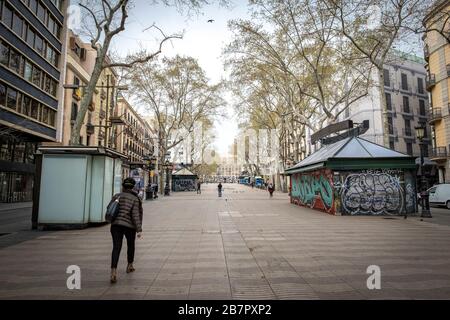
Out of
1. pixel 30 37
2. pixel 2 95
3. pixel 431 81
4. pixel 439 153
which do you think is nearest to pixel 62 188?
pixel 2 95

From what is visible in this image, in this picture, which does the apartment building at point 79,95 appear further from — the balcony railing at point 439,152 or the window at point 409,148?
the window at point 409,148

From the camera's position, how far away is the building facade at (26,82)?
2200 centimetres

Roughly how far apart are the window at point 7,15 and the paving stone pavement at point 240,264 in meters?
19.4

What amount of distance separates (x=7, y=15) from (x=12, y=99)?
5885mm

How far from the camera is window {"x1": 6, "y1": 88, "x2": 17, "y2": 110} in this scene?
2222 cm

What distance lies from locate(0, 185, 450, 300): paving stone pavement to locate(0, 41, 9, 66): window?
1767 centimetres

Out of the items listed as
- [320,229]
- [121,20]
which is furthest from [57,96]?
[320,229]

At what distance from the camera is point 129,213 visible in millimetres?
5320

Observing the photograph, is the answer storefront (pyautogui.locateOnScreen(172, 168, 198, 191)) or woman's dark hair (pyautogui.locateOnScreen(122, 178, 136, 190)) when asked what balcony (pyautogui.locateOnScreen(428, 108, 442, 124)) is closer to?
storefront (pyautogui.locateOnScreen(172, 168, 198, 191))

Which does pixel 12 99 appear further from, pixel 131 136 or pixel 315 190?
pixel 131 136

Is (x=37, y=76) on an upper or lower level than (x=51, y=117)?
upper

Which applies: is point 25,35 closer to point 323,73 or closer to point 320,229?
point 323,73

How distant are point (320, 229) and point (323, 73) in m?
19.7

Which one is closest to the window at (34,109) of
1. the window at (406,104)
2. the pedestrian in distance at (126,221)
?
the pedestrian in distance at (126,221)
